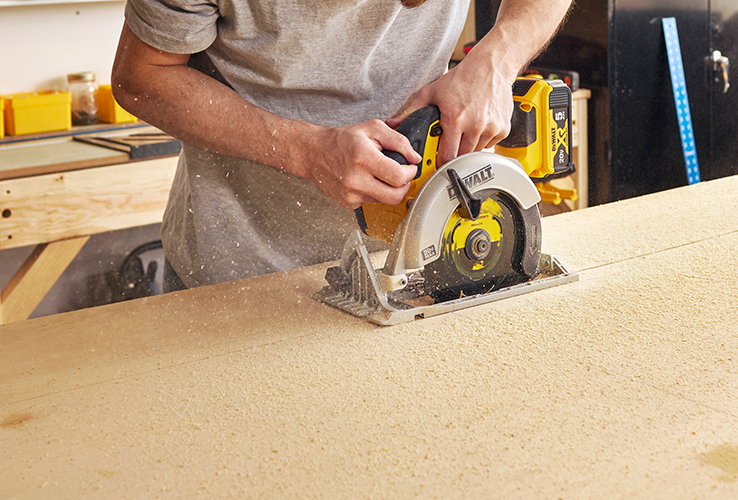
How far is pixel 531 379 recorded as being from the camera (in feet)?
2.88

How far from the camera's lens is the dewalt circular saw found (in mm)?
1115

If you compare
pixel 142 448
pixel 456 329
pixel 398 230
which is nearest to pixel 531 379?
pixel 456 329

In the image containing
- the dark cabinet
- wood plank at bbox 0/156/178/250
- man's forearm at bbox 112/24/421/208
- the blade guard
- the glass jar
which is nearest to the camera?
the blade guard

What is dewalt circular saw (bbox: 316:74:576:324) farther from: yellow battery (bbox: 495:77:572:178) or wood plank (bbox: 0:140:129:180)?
wood plank (bbox: 0:140:129:180)

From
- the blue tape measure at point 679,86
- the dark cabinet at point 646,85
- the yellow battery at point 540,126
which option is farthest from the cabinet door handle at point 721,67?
the yellow battery at point 540,126

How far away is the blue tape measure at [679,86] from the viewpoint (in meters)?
3.46

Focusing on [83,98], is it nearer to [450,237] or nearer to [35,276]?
[35,276]

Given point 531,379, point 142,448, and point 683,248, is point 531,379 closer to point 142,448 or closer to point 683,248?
point 142,448

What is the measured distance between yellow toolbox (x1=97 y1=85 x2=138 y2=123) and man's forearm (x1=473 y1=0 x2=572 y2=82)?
215 centimetres

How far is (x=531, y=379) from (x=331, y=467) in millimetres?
295

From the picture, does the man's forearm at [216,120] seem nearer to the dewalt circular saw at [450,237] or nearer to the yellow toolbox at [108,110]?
the dewalt circular saw at [450,237]

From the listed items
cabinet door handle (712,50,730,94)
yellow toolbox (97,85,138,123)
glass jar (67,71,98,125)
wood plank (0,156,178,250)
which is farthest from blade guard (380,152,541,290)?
cabinet door handle (712,50,730,94)

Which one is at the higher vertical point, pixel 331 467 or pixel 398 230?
pixel 398 230

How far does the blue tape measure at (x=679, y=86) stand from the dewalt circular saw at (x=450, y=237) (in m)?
2.52
